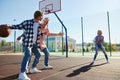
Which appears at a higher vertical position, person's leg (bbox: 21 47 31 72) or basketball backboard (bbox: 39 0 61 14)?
basketball backboard (bbox: 39 0 61 14)

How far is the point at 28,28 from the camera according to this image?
5.04m

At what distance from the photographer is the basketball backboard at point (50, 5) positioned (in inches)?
645

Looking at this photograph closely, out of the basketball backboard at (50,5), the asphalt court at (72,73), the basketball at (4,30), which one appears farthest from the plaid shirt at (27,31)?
the basketball backboard at (50,5)

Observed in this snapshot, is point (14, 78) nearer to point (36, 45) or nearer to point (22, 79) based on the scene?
point (22, 79)

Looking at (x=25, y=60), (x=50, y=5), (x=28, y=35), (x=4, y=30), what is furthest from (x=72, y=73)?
(x=50, y=5)

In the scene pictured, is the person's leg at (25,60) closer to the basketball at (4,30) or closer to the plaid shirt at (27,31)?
the plaid shirt at (27,31)

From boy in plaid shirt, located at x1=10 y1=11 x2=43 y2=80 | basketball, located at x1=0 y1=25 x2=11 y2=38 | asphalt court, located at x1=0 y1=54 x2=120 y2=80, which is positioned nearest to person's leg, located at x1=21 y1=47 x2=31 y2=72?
boy in plaid shirt, located at x1=10 y1=11 x2=43 y2=80

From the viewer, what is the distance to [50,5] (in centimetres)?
1700

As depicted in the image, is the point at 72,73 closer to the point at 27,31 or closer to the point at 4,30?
the point at 27,31

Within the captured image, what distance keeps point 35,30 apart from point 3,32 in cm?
77

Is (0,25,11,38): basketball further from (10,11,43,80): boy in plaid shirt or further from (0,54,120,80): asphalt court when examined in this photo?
(0,54,120,80): asphalt court

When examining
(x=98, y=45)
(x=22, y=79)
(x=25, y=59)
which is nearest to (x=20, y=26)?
(x=25, y=59)

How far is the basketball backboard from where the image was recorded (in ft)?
53.7

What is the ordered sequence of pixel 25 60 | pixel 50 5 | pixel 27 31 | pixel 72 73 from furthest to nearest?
1. pixel 50 5
2. pixel 72 73
3. pixel 27 31
4. pixel 25 60
